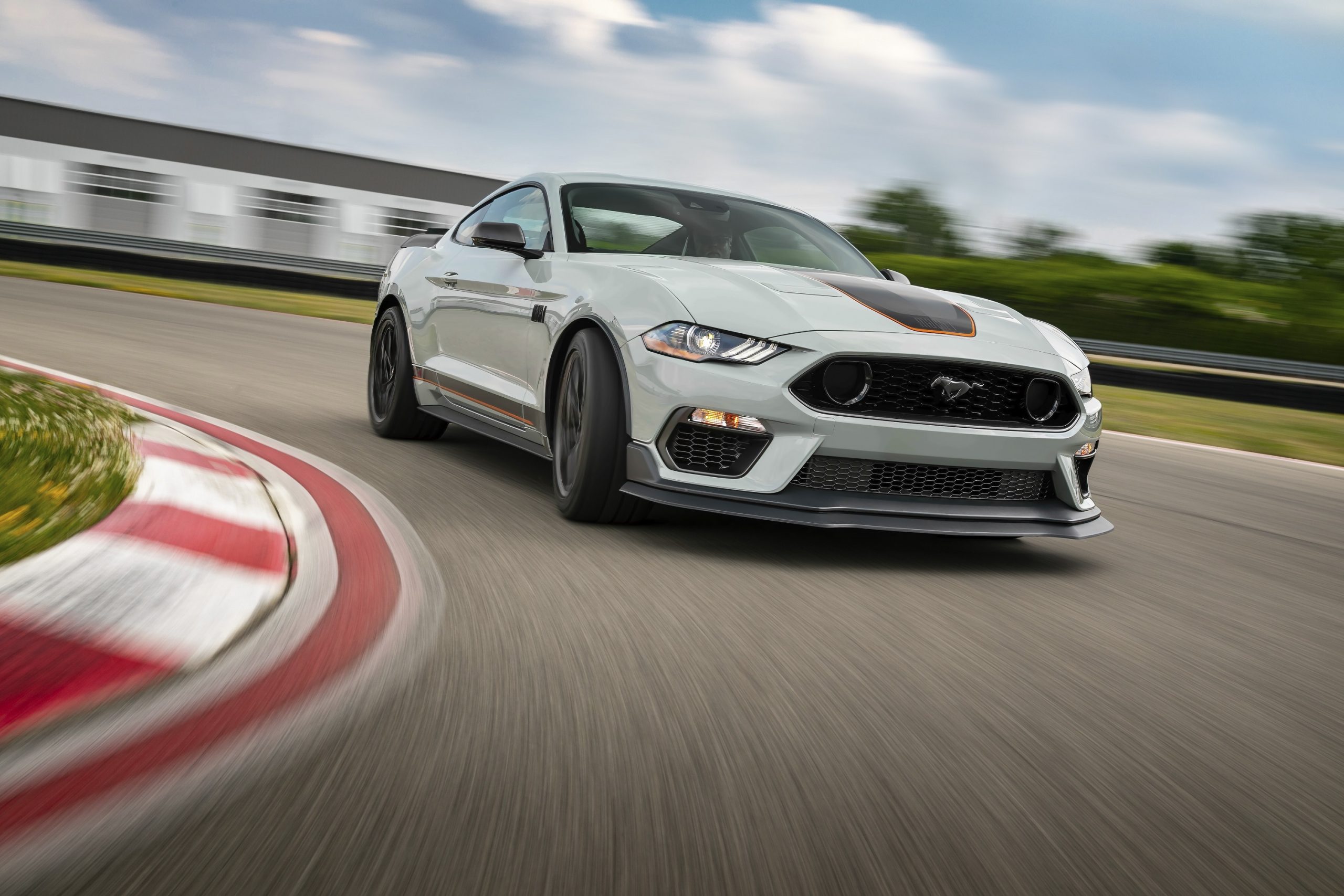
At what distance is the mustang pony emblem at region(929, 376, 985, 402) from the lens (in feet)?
13.5

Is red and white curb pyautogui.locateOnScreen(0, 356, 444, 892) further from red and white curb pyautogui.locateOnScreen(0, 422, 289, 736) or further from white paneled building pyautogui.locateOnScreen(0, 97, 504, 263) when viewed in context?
white paneled building pyautogui.locateOnScreen(0, 97, 504, 263)

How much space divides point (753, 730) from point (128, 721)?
1.12 meters

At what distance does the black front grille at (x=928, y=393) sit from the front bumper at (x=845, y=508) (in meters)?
0.27

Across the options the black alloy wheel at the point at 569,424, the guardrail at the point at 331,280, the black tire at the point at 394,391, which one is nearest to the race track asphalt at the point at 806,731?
the black alloy wheel at the point at 569,424

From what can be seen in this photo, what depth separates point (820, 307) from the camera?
424 cm

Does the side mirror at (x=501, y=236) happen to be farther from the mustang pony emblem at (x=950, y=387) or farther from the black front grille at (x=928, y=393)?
the mustang pony emblem at (x=950, y=387)

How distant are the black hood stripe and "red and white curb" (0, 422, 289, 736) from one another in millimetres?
2066

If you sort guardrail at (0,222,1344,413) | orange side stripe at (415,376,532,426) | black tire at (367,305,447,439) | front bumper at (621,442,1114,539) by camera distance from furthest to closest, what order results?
guardrail at (0,222,1344,413) < black tire at (367,305,447,439) < orange side stripe at (415,376,532,426) < front bumper at (621,442,1114,539)

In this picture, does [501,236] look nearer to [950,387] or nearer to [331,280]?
[950,387]

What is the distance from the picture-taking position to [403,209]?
120ft

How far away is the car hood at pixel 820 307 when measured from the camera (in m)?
4.09

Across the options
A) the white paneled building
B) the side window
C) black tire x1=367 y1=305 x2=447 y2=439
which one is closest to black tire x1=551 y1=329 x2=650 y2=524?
the side window

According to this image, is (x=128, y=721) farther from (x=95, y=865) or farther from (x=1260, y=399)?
(x=1260, y=399)

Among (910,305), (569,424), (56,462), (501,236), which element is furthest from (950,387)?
(56,462)
